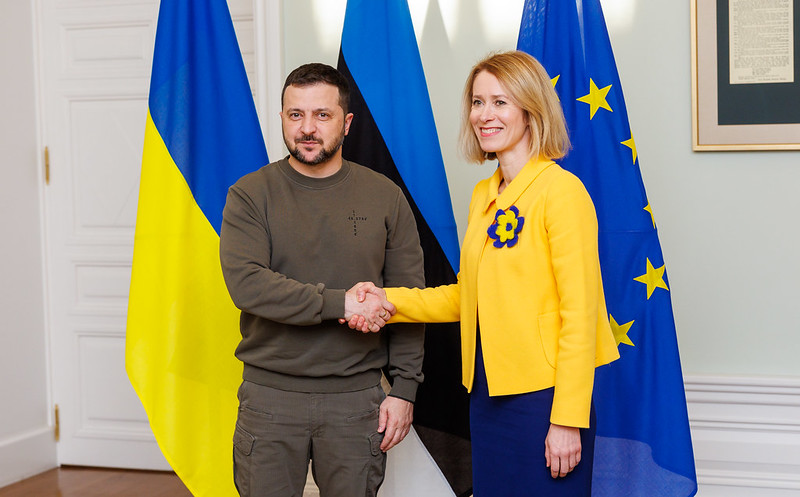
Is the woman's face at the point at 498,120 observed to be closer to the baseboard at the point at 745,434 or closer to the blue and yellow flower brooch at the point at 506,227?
the blue and yellow flower brooch at the point at 506,227

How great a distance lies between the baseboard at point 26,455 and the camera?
114 inches

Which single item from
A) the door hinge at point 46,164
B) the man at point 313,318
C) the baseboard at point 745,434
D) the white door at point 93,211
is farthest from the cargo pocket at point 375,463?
the door hinge at point 46,164

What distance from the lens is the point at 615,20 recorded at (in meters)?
2.32

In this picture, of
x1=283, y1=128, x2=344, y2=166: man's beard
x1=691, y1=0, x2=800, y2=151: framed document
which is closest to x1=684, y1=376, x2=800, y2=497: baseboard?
x1=691, y1=0, x2=800, y2=151: framed document

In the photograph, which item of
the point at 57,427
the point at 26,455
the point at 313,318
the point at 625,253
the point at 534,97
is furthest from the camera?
the point at 57,427

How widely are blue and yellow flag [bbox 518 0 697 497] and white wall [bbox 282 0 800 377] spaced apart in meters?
0.37

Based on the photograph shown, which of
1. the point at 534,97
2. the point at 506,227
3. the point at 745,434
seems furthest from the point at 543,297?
the point at 745,434

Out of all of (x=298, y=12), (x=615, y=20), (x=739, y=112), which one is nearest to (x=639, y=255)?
Answer: (x=739, y=112)

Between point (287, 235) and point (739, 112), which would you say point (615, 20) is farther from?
point (287, 235)

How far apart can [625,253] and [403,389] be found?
74 cm

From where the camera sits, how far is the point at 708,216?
2289mm

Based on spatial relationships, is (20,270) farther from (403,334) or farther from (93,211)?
(403,334)

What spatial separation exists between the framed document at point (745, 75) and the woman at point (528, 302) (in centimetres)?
98

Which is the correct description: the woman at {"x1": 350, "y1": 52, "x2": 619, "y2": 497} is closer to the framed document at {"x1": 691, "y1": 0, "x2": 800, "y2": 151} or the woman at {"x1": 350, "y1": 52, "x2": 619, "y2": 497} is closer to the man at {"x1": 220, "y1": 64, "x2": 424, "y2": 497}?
the man at {"x1": 220, "y1": 64, "x2": 424, "y2": 497}
